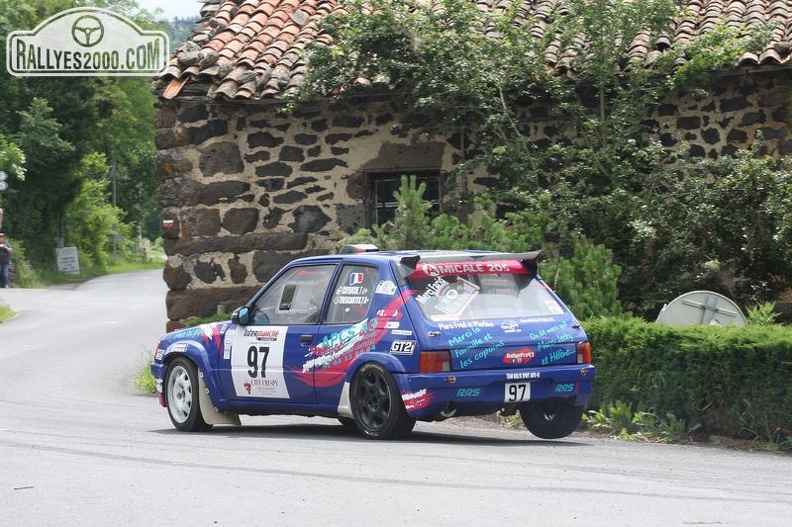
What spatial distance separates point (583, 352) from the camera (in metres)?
10.8

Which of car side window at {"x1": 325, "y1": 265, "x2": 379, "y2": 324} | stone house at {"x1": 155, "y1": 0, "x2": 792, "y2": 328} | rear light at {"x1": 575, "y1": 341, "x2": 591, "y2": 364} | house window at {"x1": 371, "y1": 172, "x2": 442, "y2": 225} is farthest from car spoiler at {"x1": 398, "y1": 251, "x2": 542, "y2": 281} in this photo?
house window at {"x1": 371, "y1": 172, "x2": 442, "y2": 225}

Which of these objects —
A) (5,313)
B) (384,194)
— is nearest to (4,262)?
(5,313)

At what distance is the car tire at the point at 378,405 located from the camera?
33.8ft

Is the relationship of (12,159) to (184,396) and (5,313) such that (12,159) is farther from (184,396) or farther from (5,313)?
(184,396)

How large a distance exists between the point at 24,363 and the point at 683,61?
11247mm

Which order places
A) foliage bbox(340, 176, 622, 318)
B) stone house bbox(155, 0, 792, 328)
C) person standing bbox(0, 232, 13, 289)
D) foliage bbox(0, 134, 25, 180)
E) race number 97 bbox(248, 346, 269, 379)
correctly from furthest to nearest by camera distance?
foliage bbox(0, 134, 25, 180) < person standing bbox(0, 232, 13, 289) < stone house bbox(155, 0, 792, 328) < foliage bbox(340, 176, 622, 318) < race number 97 bbox(248, 346, 269, 379)

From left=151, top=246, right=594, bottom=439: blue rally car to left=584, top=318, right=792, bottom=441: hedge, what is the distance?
100 centimetres

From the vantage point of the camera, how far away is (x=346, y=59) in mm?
16938

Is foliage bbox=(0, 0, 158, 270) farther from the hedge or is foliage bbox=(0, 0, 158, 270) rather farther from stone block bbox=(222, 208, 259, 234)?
the hedge

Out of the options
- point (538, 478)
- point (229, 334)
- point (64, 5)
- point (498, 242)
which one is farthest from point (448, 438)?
point (64, 5)

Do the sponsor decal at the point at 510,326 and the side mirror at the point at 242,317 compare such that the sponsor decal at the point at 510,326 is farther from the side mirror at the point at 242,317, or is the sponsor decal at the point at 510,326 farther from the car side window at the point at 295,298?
the side mirror at the point at 242,317

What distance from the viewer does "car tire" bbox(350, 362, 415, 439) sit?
1030 cm

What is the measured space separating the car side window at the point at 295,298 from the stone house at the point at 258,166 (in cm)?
619

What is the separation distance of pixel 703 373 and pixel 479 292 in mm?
2004
